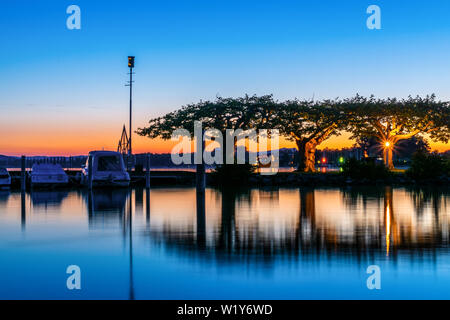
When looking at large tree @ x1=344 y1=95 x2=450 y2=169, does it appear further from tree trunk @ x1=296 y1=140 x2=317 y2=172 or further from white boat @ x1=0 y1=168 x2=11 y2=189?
white boat @ x1=0 y1=168 x2=11 y2=189

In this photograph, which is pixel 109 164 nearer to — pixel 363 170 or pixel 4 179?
pixel 4 179

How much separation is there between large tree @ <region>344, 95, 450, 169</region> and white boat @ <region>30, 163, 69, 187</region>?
2653 centimetres

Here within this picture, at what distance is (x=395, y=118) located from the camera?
4900 centimetres

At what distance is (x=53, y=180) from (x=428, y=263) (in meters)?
27.5

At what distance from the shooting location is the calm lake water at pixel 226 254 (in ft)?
22.2

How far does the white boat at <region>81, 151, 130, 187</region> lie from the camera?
3095 centimetres

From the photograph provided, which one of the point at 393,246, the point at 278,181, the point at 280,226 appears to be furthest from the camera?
the point at 278,181

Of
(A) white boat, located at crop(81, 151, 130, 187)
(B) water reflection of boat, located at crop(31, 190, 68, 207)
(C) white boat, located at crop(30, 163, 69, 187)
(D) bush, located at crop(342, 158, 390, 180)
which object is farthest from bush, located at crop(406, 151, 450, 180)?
(B) water reflection of boat, located at crop(31, 190, 68, 207)

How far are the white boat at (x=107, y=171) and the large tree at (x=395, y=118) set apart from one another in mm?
23813

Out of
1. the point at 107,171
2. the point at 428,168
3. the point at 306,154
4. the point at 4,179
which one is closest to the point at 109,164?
the point at 107,171

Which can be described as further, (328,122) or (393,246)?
(328,122)
